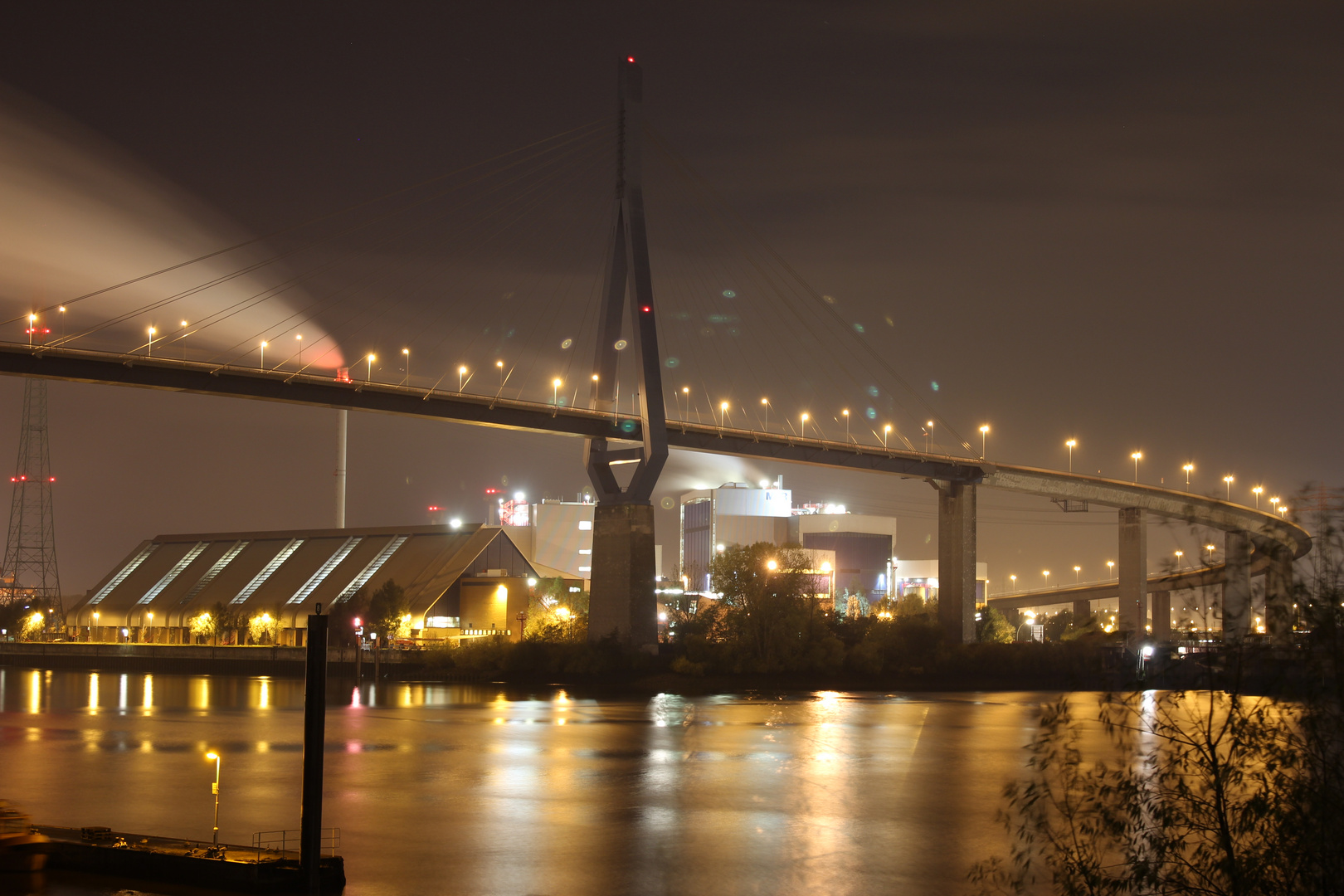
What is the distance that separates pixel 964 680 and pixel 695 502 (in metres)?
97.9

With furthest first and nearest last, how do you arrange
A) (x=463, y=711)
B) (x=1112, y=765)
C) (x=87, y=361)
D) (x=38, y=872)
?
(x=463, y=711), (x=87, y=361), (x=1112, y=765), (x=38, y=872)

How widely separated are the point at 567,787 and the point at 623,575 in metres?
26.9

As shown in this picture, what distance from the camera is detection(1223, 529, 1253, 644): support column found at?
387 inches

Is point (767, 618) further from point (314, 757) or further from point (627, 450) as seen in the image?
point (314, 757)

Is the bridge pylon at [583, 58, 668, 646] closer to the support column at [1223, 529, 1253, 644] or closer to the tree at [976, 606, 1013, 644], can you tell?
the tree at [976, 606, 1013, 644]

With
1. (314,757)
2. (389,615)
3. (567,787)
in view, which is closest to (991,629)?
(389,615)

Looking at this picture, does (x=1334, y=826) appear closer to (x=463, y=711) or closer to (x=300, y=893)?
(x=300, y=893)

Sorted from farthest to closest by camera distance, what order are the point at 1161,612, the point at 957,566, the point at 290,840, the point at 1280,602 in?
the point at 1161,612 < the point at 957,566 < the point at 290,840 < the point at 1280,602

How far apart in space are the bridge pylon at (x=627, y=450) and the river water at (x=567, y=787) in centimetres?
677

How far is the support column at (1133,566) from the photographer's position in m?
80.6

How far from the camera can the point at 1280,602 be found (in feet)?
32.5

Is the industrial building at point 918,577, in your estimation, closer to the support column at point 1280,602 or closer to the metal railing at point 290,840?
the metal railing at point 290,840

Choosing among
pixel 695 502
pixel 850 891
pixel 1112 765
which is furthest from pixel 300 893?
pixel 695 502

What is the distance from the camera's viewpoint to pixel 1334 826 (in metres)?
9.55
